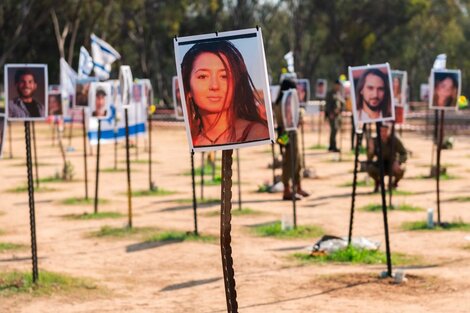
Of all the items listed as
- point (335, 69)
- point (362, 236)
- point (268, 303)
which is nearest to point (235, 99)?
point (268, 303)

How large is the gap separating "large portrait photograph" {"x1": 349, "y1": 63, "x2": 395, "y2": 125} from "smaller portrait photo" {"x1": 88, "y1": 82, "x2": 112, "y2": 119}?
5.96 meters

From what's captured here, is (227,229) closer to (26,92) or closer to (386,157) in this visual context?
(26,92)

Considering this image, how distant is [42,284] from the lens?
10.8m

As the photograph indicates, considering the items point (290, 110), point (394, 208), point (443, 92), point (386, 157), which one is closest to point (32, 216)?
point (290, 110)

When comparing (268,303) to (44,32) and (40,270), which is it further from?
(44,32)

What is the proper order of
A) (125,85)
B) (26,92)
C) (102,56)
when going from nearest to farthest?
(26,92) → (125,85) → (102,56)

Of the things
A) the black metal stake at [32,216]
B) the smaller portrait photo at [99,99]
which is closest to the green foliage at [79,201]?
the smaller portrait photo at [99,99]

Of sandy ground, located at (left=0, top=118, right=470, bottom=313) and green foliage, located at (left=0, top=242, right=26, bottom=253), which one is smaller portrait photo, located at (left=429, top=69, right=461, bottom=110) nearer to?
sandy ground, located at (left=0, top=118, right=470, bottom=313)

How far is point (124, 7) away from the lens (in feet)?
198

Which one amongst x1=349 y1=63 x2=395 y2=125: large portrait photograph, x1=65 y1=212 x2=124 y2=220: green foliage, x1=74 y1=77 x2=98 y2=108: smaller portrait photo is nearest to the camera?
x1=349 y1=63 x2=395 y2=125: large portrait photograph

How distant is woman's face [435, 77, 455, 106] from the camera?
1470 centimetres

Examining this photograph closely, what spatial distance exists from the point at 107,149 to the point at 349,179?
504 inches

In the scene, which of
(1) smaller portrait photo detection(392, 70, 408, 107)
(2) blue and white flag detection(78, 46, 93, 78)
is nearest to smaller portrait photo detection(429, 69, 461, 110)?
(1) smaller portrait photo detection(392, 70, 408, 107)

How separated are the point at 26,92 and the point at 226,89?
18.5 ft
